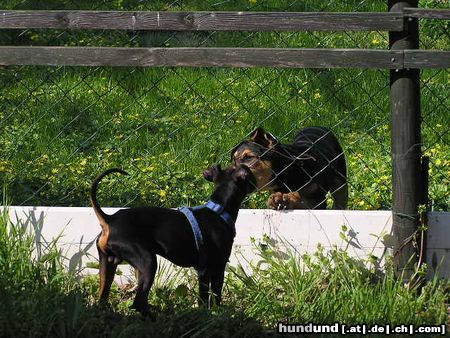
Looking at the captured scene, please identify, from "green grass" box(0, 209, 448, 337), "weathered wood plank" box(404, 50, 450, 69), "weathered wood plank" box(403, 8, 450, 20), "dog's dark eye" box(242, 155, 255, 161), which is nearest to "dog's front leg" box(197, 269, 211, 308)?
"green grass" box(0, 209, 448, 337)

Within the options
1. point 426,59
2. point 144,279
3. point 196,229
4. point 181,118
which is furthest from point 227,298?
point 181,118

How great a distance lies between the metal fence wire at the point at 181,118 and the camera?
6.64 meters

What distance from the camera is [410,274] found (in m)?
5.11

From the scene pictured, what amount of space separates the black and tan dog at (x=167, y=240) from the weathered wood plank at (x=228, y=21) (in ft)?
2.69

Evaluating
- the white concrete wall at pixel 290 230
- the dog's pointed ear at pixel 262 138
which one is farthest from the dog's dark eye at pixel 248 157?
the white concrete wall at pixel 290 230

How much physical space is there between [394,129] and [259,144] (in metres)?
1.41

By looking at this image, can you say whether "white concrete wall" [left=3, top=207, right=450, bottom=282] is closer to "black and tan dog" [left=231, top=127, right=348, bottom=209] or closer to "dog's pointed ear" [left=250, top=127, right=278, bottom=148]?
"black and tan dog" [left=231, top=127, right=348, bottom=209]

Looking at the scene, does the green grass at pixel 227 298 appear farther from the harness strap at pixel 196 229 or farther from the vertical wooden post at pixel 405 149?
the harness strap at pixel 196 229

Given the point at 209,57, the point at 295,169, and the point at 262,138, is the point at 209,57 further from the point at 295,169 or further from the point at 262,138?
the point at 295,169

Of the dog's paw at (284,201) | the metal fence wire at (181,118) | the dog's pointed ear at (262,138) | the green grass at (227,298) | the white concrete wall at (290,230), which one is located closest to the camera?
the green grass at (227,298)

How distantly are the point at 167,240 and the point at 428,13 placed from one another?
1.77m

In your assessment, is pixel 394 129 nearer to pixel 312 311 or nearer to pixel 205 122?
pixel 312 311

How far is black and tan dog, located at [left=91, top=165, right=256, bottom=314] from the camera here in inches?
183

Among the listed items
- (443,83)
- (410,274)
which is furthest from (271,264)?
(443,83)
